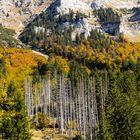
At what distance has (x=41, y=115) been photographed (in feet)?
419

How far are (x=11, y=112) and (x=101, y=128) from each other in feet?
109

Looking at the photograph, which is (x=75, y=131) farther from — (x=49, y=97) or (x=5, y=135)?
(x=5, y=135)

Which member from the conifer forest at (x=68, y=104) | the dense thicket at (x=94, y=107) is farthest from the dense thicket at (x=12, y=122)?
the dense thicket at (x=94, y=107)

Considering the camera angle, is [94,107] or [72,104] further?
[72,104]

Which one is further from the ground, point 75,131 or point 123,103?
point 123,103

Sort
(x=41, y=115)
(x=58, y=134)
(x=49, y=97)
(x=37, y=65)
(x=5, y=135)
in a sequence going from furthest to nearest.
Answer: (x=37, y=65), (x=49, y=97), (x=41, y=115), (x=58, y=134), (x=5, y=135)

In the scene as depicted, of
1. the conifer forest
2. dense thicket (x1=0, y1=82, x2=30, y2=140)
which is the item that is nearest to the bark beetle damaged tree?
the conifer forest

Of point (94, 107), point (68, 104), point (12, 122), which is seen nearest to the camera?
point (12, 122)

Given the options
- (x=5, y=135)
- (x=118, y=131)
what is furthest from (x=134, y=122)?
(x=5, y=135)

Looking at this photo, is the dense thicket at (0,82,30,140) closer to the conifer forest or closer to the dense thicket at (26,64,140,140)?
the conifer forest

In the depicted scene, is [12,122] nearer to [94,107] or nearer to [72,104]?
Answer: [94,107]

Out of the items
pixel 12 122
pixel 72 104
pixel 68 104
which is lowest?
pixel 68 104

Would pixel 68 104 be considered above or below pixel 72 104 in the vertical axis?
below

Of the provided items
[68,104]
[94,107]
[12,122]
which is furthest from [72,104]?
[12,122]
